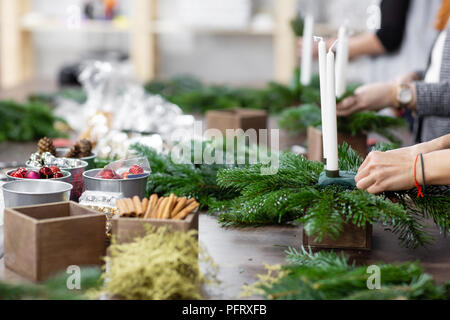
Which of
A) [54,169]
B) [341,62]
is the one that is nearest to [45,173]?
[54,169]

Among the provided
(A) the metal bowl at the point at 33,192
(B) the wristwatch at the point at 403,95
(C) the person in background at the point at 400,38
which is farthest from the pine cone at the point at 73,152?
(C) the person in background at the point at 400,38

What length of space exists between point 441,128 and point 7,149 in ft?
4.03

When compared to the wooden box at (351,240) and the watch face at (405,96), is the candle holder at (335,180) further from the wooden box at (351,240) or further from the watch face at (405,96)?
the watch face at (405,96)

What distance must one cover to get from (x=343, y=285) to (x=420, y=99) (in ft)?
3.75

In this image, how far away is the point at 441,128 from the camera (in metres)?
1.83

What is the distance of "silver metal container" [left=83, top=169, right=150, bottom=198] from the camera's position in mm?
942

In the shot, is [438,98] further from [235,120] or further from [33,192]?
[33,192]

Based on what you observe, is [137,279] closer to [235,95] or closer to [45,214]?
[45,214]

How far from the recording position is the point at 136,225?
0.76m

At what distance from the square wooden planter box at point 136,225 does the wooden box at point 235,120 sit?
1009mm

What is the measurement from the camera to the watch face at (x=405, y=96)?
5.57ft
